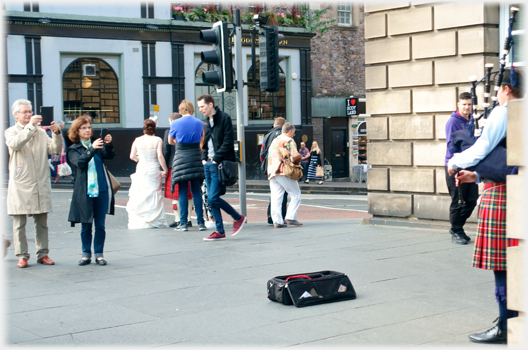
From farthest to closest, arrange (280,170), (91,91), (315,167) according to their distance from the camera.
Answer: (315,167), (91,91), (280,170)

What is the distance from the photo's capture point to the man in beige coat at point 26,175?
24.0 feet

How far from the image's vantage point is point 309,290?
5.47m

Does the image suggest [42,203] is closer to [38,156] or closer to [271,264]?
[38,156]

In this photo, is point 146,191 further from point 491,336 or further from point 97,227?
point 491,336

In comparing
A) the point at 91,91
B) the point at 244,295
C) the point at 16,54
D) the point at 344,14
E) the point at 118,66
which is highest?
the point at 344,14

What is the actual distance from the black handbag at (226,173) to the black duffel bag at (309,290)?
3634 millimetres

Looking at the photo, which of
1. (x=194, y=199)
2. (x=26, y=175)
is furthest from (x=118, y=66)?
(x=26, y=175)

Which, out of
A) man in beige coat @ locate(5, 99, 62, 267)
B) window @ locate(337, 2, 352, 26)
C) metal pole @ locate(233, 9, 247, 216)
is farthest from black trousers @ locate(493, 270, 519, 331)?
window @ locate(337, 2, 352, 26)

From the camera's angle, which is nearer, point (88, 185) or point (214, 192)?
point (88, 185)

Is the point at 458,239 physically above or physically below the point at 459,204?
below

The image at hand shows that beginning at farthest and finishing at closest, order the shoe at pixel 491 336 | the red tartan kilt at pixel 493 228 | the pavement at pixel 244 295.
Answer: the pavement at pixel 244 295 → the red tartan kilt at pixel 493 228 → the shoe at pixel 491 336

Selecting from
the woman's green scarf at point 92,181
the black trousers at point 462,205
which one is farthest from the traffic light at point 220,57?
the black trousers at point 462,205

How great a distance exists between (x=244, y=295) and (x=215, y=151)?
386 cm

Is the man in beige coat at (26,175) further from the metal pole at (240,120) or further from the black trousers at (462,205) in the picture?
the black trousers at (462,205)
